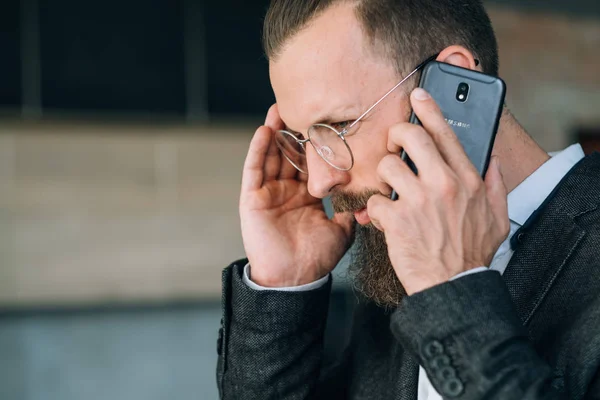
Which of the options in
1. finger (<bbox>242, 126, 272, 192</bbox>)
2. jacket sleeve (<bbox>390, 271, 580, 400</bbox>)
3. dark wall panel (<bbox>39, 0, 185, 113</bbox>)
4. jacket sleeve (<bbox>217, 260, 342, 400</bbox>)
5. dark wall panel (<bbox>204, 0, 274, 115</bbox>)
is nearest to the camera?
jacket sleeve (<bbox>390, 271, 580, 400</bbox>)

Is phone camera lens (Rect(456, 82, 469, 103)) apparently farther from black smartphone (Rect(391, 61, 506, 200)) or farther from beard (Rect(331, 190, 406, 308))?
beard (Rect(331, 190, 406, 308))

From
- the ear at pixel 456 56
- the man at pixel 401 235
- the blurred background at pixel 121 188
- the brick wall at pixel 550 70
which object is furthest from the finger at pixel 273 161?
the brick wall at pixel 550 70

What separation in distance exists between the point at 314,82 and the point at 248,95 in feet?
8.71

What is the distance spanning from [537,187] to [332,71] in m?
0.39

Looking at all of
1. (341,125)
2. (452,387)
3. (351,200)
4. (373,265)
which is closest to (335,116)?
(341,125)

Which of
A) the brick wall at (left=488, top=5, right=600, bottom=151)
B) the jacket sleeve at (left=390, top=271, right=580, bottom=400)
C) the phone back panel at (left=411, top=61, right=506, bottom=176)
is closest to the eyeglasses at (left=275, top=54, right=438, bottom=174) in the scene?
the phone back panel at (left=411, top=61, right=506, bottom=176)

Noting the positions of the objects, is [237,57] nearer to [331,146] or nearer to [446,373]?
[331,146]

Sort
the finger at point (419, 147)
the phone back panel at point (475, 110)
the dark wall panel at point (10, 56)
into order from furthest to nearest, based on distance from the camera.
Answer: the dark wall panel at point (10, 56)
the phone back panel at point (475, 110)
the finger at point (419, 147)

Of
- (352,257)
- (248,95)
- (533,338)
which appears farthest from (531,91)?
(533,338)

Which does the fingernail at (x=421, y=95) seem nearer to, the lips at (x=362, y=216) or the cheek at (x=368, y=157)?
the cheek at (x=368, y=157)

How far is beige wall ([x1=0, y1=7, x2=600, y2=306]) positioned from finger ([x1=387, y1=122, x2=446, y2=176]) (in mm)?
2878

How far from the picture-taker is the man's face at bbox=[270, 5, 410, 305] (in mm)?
1141

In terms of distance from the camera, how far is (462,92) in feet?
3.40

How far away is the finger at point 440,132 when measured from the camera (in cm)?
93
